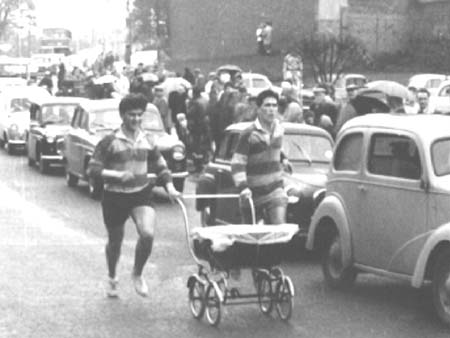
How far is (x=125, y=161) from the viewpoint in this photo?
450 inches

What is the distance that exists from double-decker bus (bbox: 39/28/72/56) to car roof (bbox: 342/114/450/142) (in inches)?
3873

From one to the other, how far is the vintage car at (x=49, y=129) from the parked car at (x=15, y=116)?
3932mm

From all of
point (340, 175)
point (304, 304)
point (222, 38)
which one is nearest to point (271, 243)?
point (304, 304)

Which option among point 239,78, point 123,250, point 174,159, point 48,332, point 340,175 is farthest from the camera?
point 239,78

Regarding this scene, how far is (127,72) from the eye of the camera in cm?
4831

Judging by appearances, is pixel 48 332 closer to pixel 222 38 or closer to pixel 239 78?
pixel 239 78

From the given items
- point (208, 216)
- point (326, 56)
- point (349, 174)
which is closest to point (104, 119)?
point (208, 216)

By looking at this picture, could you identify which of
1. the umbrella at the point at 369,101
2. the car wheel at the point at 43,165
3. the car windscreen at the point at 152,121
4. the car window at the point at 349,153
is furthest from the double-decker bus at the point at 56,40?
the car window at the point at 349,153

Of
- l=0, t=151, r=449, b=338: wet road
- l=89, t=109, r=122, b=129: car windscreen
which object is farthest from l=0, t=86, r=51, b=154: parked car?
l=0, t=151, r=449, b=338: wet road

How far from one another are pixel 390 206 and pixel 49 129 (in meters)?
17.3

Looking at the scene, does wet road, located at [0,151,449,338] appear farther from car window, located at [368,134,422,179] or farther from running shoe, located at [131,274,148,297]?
car window, located at [368,134,422,179]

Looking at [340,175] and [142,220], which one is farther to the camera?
[340,175]

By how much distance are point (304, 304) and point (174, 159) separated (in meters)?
10.4

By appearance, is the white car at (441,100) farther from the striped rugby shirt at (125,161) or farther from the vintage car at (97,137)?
the striped rugby shirt at (125,161)
